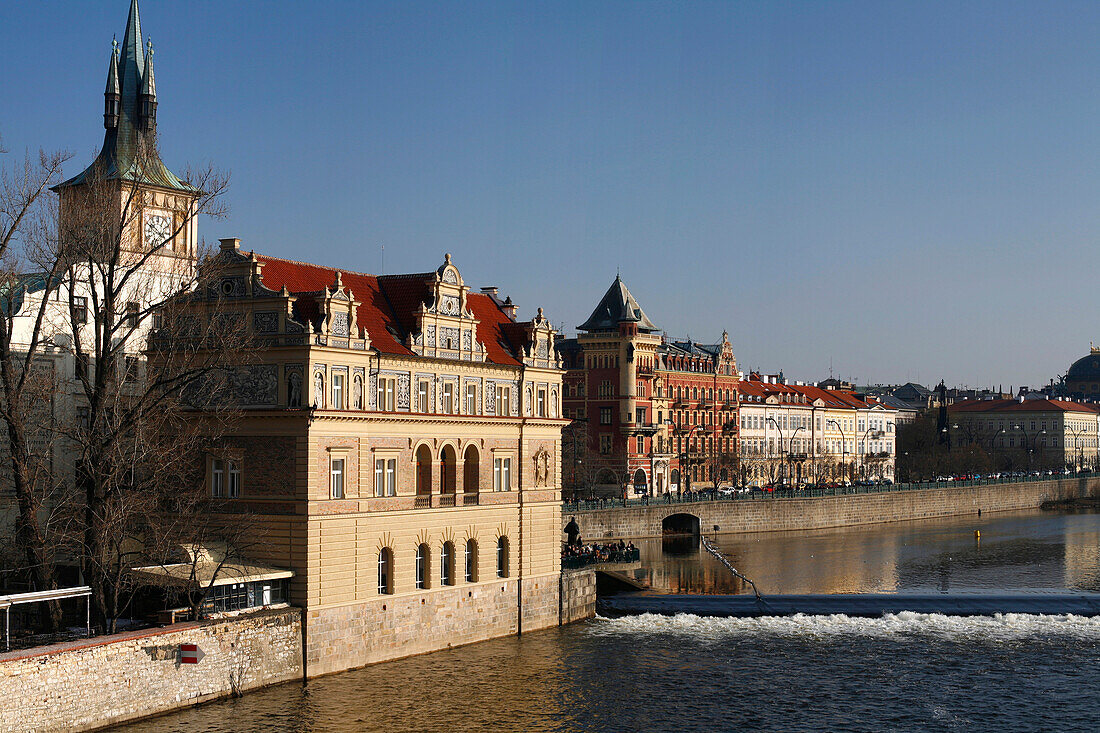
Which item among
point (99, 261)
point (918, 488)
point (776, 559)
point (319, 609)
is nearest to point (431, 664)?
point (319, 609)

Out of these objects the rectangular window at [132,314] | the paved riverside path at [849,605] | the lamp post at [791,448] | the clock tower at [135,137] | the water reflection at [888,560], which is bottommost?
the water reflection at [888,560]

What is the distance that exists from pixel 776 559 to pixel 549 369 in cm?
3667

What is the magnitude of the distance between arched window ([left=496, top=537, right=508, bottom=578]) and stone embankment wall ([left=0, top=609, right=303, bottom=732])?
→ 12126mm

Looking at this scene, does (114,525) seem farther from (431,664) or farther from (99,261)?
(431,664)

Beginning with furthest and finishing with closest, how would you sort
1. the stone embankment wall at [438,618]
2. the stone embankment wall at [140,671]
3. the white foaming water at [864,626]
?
the white foaming water at [864,626], the stone embankment wall at [438,618], the stone embankment wall at [140,671]

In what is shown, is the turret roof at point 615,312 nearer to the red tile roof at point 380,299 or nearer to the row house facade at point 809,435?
the row house facade at point 809,435

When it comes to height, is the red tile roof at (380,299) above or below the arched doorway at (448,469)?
above

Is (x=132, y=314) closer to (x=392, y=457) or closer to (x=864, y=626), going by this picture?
(x=392, y=457)

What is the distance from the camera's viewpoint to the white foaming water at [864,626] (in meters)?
55.8

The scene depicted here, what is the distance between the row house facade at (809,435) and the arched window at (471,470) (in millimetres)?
83666

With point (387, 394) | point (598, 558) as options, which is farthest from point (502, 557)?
point (598, 558)

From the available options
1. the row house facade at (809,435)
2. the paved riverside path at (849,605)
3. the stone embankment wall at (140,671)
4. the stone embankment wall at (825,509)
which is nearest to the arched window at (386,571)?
the stone embankment wall at (140,671)

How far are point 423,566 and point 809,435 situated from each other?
116 meters

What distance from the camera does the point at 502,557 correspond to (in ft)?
180
